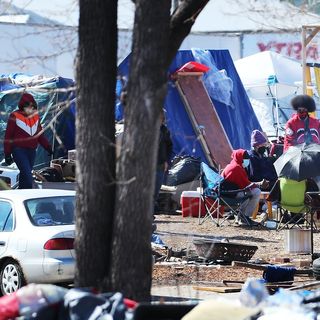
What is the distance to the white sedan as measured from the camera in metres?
11.5

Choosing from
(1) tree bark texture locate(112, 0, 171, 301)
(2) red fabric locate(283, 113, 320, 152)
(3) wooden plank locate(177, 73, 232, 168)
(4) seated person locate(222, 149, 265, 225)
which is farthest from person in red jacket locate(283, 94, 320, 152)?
(1) tree bark texture locate(112, 0, 171, 301)

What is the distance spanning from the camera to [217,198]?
1747cm

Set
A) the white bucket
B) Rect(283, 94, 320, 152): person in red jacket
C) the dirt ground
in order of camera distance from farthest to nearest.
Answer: Rect(283, 94, 320, 152): person in red jacket, the white bucket, the dirt ground

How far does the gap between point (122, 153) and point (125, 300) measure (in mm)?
1088

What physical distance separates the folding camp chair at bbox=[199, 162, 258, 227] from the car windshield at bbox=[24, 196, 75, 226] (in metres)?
5.38

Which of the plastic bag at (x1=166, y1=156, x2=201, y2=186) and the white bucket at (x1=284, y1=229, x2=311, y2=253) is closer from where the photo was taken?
the white bucket at (x1=284, y1=229, x2=311, y2=253)

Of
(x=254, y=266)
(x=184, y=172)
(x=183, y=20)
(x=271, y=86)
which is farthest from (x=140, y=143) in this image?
(x=271, y=86)

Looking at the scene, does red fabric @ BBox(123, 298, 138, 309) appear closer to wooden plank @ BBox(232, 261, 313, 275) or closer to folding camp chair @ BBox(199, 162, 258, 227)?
wooden plank @ BBox(232, 261, 313, 275)

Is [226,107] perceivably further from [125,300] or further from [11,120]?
[125,300]

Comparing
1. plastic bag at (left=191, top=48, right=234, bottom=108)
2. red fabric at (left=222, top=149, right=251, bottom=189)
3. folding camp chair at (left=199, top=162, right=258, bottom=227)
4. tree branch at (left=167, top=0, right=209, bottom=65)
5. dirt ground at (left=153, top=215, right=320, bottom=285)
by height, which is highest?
tree branch at (left=167, top=0, right=209, bottom=65)

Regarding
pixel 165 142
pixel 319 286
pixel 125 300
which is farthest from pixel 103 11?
pixel 165 142

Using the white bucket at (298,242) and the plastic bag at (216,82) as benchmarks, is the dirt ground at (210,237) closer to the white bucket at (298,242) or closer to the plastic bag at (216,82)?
the white bucket at (298,242)

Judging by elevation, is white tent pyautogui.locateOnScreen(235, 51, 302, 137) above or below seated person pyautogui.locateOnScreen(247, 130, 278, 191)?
above

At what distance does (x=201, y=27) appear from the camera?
40.3 meters
